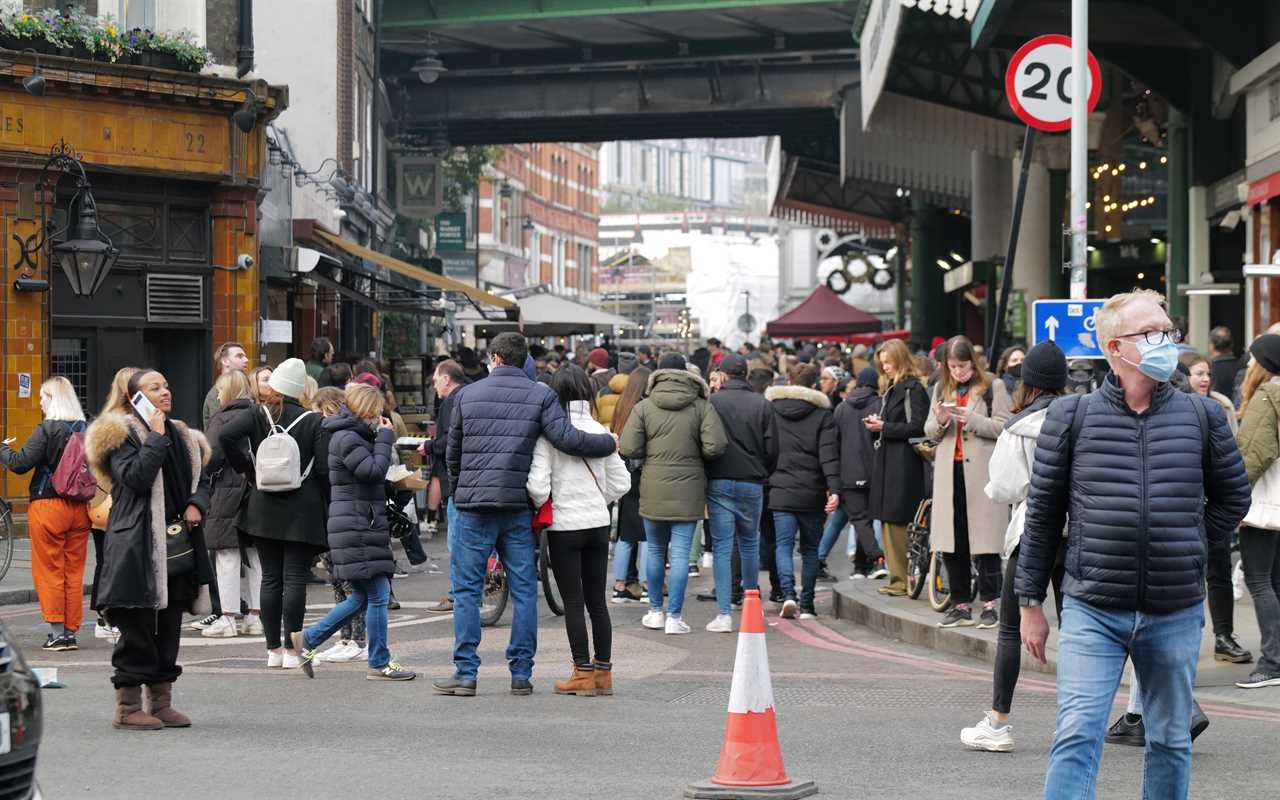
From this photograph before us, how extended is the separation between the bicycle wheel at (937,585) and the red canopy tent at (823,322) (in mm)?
33424

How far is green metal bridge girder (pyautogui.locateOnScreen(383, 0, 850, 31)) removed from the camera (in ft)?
115

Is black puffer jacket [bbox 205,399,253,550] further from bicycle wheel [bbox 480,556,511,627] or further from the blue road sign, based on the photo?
the blue road sign

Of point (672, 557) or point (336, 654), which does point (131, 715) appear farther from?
point (672, 557)

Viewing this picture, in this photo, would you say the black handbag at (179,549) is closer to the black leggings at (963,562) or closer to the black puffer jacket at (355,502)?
the black puffer jacket at (355,502)

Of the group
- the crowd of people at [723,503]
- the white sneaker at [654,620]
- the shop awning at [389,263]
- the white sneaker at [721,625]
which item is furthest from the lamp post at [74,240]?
the white sneaker at [721,625]

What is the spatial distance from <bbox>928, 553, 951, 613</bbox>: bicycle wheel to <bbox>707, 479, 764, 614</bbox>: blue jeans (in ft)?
3.94

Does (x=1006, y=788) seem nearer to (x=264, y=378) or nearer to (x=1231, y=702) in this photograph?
(x=1231, y=702)

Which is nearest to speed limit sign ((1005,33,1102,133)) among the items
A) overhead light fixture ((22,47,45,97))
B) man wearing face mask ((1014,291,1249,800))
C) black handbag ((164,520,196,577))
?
black handbag ((164,520,196,577))

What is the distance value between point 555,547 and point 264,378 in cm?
289

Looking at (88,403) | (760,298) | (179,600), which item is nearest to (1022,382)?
(179,600)

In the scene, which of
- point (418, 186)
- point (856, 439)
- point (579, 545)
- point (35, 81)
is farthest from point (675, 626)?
point (418, 186)

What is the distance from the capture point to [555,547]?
10.2m

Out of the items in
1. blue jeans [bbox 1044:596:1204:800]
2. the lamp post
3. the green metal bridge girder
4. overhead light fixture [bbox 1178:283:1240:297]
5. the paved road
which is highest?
the green metal bridge girder

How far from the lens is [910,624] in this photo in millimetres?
12633
